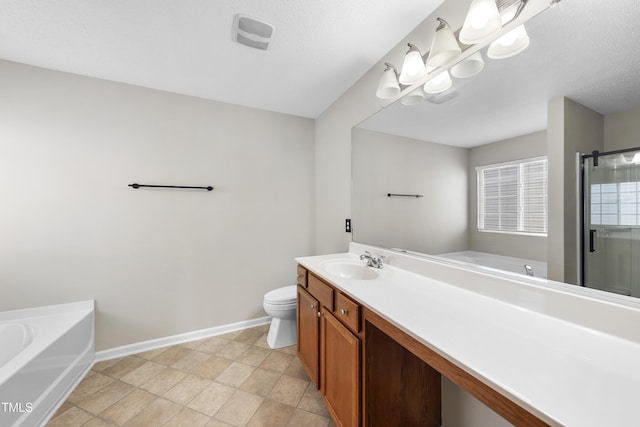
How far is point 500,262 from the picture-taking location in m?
1.06

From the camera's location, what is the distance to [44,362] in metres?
1.41

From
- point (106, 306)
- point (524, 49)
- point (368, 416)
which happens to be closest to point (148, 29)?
point (524, 49)

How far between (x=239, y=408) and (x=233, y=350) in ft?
2.17

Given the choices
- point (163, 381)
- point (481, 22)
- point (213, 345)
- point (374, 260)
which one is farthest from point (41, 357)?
point (481, 22)

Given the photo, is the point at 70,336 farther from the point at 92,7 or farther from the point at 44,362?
the point at 92,7

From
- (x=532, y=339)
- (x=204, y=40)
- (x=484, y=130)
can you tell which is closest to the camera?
(x=532, y=339)

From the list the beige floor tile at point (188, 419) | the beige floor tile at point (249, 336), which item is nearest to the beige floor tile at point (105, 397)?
the beige floor tile at point (188, 419)

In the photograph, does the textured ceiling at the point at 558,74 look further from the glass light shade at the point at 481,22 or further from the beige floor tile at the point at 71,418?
the beige floor tile at the point at 71,418

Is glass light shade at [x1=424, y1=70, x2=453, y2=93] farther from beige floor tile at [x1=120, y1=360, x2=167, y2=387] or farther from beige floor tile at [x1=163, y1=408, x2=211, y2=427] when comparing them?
beige floor tile at [x1=120, y1=360, x2=167, y2=387]

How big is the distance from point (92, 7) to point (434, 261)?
7.63 feet

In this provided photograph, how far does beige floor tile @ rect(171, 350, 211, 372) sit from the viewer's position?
1.86 metres

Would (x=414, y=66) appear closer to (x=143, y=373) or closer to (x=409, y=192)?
(x=409, y=192)

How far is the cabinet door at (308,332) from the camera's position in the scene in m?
1.48

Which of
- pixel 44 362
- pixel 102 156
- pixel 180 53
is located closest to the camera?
pixel 44 362
